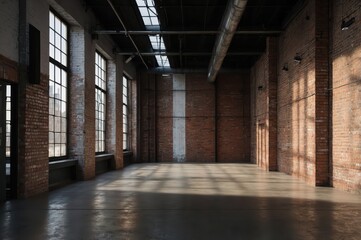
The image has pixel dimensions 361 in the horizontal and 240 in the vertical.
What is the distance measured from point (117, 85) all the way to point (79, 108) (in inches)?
183

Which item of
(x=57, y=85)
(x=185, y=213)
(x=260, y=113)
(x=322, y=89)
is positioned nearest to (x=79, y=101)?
(x=57, y=85)

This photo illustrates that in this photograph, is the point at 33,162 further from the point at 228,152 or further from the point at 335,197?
the point at 228,152

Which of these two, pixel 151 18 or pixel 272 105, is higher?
pixel 151 18

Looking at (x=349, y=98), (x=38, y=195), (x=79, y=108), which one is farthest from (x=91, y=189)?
(x=349, y=98)

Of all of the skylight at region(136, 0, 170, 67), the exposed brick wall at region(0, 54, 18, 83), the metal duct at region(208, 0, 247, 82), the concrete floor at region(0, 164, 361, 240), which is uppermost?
the skylight at region(136, 0, 170, 67)

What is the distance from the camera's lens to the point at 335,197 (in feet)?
26.1

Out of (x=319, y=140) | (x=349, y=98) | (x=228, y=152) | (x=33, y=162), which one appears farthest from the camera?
(x=228, y=152)

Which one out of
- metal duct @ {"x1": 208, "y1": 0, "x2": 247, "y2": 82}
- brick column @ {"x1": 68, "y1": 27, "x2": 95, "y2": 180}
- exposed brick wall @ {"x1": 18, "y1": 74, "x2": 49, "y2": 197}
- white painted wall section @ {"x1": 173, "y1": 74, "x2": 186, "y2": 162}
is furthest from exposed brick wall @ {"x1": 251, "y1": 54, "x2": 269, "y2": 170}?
exposed brick wall @ {"x1": 18, "y1": 74, "x2": 49, "y2": 197}

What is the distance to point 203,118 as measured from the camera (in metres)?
21.0

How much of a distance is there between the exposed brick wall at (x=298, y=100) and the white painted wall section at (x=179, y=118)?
23.6 feet

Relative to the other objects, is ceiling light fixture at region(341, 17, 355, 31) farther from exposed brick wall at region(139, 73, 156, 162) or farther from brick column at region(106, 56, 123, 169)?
exposed brick wall at region(139, 73, 156, 162)

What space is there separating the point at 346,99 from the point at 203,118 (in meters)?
12.4

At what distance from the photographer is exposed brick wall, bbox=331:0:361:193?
830cm

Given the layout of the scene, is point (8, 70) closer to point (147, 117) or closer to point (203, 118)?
point (147, 117)
